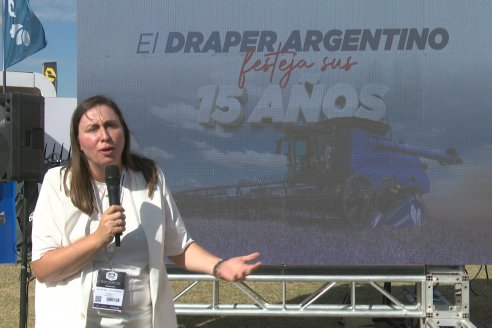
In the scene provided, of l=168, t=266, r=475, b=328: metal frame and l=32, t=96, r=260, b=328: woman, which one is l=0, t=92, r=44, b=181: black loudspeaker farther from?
l=32, t=96, r=260, b=328: woman

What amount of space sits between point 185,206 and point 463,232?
2.21m

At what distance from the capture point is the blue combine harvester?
4891 millimetres

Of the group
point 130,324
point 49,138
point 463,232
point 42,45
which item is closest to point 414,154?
point 463,232

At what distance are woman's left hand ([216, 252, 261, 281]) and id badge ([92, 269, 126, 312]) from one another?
346 millimetres

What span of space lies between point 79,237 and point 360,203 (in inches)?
126

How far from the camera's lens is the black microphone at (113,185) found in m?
1.99

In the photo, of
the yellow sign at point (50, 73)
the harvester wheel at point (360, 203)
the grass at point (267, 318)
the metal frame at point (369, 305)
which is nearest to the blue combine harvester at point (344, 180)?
the harvester wheel at point (360, 203)

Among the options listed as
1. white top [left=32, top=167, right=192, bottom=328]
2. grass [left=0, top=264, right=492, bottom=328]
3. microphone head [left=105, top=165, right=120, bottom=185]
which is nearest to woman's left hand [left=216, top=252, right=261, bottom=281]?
white top [left=32, top=167, right=192, bottom=328]

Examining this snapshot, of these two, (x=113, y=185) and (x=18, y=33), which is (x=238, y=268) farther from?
(x=18, y=33)

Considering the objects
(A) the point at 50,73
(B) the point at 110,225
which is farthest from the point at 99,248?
(A) the point at 50,73

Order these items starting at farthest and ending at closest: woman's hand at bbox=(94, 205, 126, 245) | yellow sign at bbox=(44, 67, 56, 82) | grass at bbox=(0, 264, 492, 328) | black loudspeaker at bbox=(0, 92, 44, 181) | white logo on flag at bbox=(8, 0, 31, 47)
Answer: yellow sign at bbox=(44, 67, 56, 82), white logo on flag at bbox=(8, 0, 31, 47), grass at bbox=(0, 264, 492, 328), black loudspeaker at bbox=(0, 92, 44, 181), woman's hand at bbox=(94, 205, 126, 245)

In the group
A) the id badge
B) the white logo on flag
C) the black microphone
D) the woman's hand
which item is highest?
the white logo on flag

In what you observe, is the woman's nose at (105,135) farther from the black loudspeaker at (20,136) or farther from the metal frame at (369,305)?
the metal frame at (369,305)

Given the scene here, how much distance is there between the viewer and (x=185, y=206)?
505 cm
